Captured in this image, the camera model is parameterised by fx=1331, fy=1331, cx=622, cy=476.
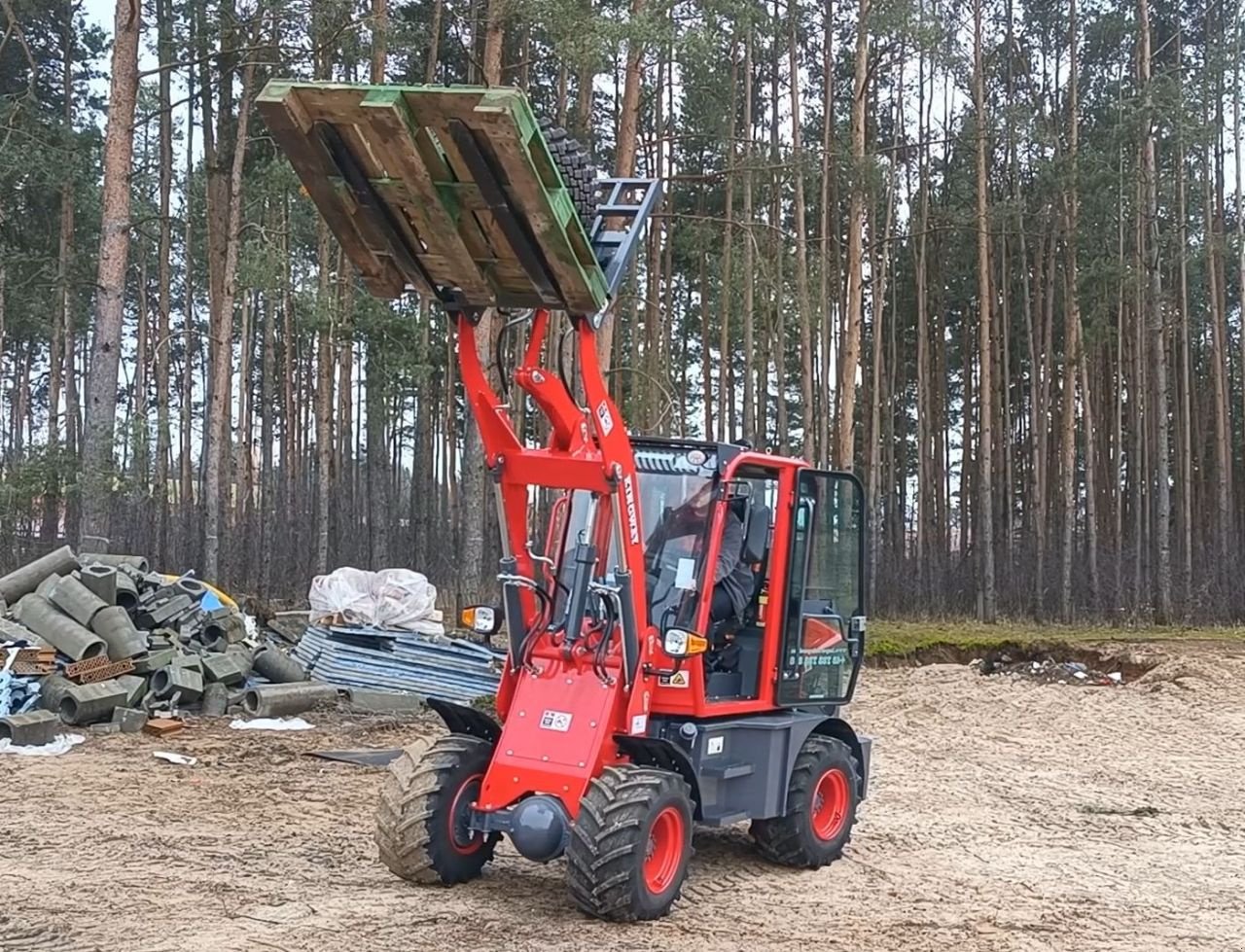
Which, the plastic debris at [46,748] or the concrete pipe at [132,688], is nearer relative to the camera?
the plastic debris at [46,748]

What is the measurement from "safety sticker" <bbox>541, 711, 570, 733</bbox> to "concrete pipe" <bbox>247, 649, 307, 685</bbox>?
674 cm

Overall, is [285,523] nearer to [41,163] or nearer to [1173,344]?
[41,163]

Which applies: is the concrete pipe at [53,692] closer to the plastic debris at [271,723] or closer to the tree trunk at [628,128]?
the plastic debris at [271,723]

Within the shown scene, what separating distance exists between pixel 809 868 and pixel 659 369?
15995mm

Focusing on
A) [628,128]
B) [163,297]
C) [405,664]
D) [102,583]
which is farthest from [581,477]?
[163,297]

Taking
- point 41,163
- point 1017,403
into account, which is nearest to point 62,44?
point 41,163

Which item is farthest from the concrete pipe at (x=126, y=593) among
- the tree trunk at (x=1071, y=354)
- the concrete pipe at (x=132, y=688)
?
the tree trunk at (x=1071, y=354)

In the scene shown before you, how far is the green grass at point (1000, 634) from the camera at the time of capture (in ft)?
59.0

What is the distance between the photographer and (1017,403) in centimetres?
3612

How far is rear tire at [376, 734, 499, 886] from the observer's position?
19.9 feet

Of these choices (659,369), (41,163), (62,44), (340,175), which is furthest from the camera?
(62,44)

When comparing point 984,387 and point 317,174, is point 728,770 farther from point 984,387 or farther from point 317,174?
point 984,387

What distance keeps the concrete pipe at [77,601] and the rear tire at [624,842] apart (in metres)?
7.32

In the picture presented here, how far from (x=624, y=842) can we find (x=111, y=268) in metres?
11.3
